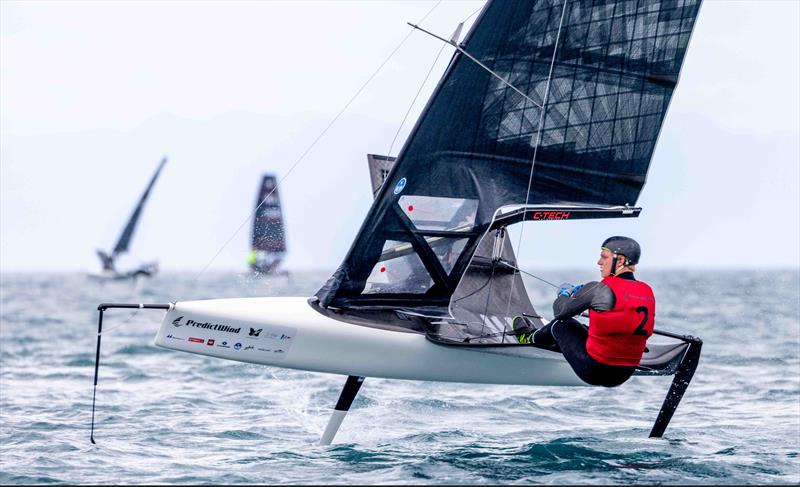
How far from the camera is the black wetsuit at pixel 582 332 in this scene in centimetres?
611

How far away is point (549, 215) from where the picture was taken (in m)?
7.13

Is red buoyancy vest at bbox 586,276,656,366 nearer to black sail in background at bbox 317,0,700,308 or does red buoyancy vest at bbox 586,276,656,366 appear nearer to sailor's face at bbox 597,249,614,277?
sailor's face at bbox 597,249,614,277

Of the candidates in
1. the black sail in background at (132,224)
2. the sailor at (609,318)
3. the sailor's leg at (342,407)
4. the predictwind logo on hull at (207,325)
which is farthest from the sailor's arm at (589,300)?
the black sail in background at (132,224)

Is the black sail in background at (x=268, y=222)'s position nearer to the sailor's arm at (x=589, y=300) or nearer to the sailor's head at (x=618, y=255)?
the sailor's arm at (x=589, y=300)

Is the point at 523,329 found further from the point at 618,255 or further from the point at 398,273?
the point at 618,255

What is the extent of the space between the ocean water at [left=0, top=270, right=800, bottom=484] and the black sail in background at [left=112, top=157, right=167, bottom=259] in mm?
18931

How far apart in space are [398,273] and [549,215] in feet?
3.46

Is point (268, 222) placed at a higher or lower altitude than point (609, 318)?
higher

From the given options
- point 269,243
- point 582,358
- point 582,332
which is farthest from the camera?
point 269,243

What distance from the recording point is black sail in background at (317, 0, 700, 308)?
6.95 m

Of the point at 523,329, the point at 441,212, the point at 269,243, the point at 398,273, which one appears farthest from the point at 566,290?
the point at 269,243

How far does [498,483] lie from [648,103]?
9.13ft

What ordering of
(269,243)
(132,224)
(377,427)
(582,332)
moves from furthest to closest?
(132,224) → (269,243) → (377,427) → (582,332)

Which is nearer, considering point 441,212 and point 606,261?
point 606,261
